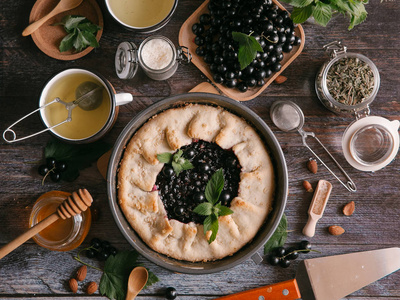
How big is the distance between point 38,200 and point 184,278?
97 centimetres

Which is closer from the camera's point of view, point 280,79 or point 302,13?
point 302,13

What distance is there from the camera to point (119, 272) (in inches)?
87.4

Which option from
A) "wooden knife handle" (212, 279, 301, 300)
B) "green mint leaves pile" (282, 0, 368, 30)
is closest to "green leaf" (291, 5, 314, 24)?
"green mint leaves pile" (282, 0, 368, 30)

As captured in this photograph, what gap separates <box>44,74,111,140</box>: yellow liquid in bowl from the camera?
2107 mm

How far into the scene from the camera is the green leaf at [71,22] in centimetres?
215

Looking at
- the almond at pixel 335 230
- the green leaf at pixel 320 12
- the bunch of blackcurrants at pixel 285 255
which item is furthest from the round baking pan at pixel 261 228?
the green leaf at pixel 320 12

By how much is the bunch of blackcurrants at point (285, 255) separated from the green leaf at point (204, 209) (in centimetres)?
58

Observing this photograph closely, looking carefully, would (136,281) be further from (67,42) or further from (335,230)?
(67,42)

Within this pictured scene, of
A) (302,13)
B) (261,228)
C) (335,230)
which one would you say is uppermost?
(302,13)

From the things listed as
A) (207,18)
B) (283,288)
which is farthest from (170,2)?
(283,288)

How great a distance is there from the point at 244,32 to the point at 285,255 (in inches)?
51.3

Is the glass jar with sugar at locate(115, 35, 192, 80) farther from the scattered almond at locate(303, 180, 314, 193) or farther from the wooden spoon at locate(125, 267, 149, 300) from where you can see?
the wooden spoon at locate(125, 267, 149, 300)

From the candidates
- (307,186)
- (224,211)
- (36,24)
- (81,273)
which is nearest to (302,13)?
(307,186)

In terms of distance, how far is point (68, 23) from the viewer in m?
2.15
